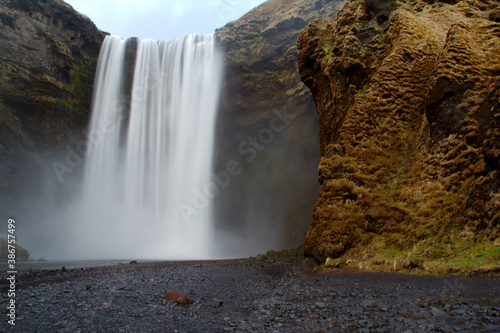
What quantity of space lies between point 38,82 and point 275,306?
27057 mm

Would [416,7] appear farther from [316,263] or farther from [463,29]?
[316,263]

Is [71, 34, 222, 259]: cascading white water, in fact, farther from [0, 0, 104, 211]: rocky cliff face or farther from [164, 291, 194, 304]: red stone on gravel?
[164, 291, 194, 304]: red stone on gravel

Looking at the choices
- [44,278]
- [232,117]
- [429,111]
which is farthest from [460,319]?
[232,117]

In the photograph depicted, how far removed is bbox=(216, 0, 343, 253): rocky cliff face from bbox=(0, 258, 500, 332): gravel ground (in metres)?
20.2

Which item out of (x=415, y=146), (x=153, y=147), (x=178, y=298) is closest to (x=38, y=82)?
(x=153, y=147)

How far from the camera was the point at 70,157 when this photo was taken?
27.1m

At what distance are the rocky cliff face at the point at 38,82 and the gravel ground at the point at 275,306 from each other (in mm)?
20389

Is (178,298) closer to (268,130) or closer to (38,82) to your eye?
(268,130)

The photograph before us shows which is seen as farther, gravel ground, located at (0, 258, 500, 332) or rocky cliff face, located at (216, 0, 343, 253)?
rocky cliff face, located at (216, 0, 343, 253)

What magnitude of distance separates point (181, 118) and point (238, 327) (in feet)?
89.0

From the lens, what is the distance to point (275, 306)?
5023 mm

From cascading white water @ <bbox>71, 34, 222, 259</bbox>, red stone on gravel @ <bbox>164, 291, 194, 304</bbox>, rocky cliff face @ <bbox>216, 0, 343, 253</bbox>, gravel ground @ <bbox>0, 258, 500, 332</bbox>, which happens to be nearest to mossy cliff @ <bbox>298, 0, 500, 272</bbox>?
gravel ground @ <bbox>0, 258, 500, 332</bbox>

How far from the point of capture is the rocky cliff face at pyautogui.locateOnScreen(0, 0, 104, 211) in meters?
22.6

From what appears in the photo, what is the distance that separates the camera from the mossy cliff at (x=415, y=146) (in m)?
6.53
